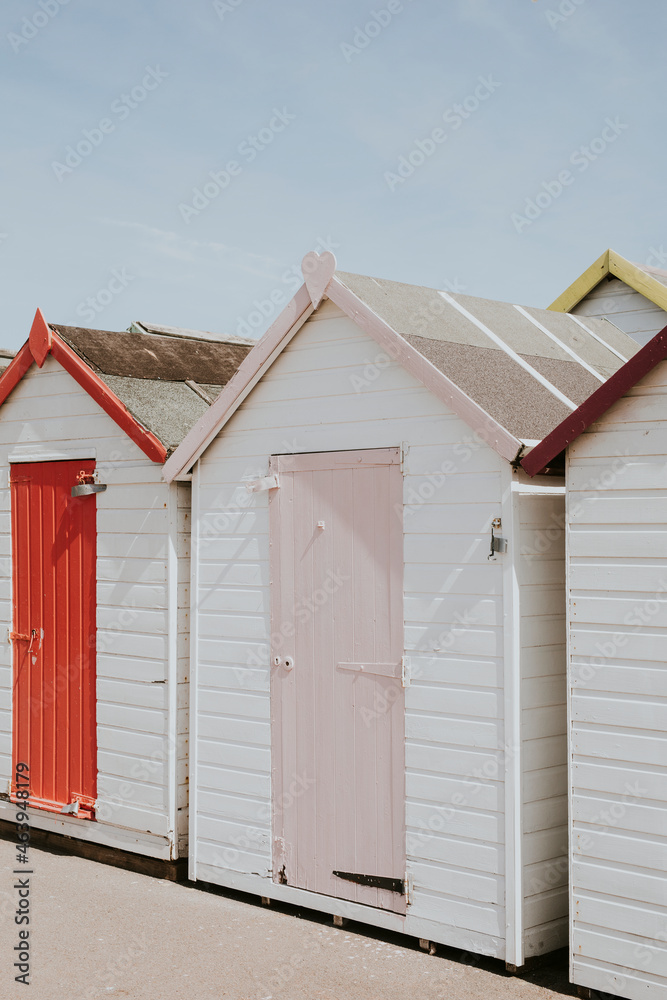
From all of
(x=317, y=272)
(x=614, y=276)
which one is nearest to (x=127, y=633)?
(x=317, y=272)

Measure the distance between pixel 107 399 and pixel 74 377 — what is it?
472 mm

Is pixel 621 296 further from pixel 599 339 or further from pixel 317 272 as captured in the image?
pixel 317 272

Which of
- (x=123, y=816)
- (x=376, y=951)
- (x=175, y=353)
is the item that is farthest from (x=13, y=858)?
(x=175, y=353)

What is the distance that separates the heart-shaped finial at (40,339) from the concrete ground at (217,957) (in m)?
3.70

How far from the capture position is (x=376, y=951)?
226 inches

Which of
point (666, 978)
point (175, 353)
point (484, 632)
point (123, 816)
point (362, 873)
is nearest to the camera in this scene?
point (666, 978)

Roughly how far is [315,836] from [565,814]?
151 centimetres

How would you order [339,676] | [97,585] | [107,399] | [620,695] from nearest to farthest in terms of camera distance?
1. [620,695]
2. [339,676]
3. [107,399]
4. [97,585]

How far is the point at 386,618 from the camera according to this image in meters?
5.96

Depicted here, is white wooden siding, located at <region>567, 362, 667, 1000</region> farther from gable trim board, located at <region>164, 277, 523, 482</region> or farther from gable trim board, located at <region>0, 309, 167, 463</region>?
gable trim board, located at <region>0, 309, 167, 463</region>

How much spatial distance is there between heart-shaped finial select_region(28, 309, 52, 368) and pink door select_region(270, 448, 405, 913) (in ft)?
7.91

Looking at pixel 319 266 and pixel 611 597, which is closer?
pixel 611 597

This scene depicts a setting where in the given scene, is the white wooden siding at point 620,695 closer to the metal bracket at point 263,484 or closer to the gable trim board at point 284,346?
the gable trim board at point 284,346

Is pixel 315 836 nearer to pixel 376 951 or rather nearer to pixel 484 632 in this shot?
pixel 376 951
